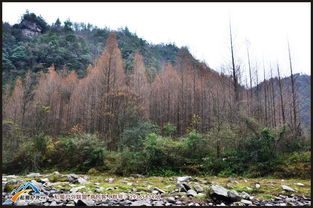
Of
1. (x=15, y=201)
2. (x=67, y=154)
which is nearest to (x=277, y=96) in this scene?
(x=67, y=154)

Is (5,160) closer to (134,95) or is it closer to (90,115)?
(90,115)

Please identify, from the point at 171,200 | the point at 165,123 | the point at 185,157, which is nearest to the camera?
the point at 171,200

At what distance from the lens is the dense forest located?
827cm

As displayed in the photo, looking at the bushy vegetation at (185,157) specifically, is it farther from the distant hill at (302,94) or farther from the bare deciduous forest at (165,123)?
the distant hill at (302,94)

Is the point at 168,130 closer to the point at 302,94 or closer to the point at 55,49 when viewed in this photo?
the point at 302,94

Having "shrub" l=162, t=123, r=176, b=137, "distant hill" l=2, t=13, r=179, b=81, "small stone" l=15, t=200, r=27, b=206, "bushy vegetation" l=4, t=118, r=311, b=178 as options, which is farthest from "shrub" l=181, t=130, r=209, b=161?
"distant hill" l=2, t=13, r=179, b=81

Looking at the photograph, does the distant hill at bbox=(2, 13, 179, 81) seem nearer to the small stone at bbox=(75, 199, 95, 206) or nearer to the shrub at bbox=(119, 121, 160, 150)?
the shrub at bbox=(119, 121, 160, 150)

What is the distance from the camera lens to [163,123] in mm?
13492

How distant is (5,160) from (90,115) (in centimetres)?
534

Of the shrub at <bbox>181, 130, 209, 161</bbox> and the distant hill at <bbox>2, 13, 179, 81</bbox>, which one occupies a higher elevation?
the distant hill at <bbox>2, 13, 179, 81</bbox>

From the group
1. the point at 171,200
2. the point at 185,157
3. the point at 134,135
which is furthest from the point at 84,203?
the point at 134,135

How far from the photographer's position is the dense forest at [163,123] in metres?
8.27

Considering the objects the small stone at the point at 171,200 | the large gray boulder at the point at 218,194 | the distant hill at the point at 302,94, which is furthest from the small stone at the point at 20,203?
the distant hill at the point at 302,94

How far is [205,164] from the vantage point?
8.30 m
